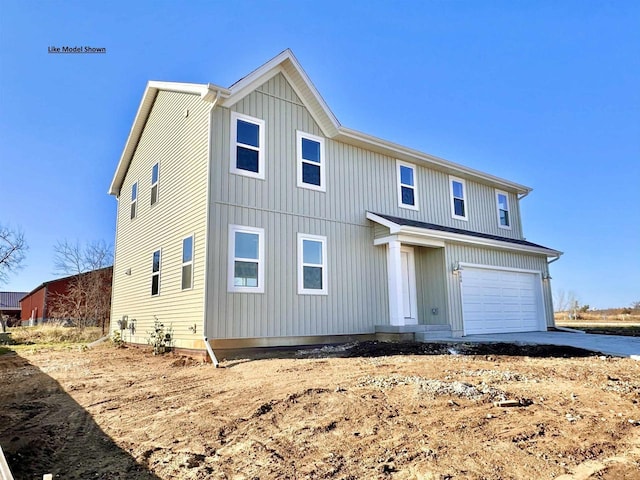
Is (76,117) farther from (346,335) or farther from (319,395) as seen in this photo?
(319,395)

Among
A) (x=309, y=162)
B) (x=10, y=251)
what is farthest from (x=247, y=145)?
(x=10, y=251)

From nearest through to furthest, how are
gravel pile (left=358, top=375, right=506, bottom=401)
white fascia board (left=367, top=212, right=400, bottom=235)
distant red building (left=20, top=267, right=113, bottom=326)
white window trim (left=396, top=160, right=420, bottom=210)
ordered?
gravel pile (left=358, top=375, right=506, bottom=401) < white fascia board (left=367, top=212, right=400, bottom=235) < white window trim (left=396, top=160, right=420, bottom=210) < distant red building (left=20, top=267, right=113, bottom=326)

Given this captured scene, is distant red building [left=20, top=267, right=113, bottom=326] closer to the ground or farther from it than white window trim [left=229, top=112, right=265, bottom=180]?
closer to the ground

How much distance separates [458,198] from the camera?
569 inches

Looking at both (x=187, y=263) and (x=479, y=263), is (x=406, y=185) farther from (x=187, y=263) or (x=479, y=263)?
(x=187, y=263)

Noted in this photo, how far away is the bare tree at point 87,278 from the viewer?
19.8 meters

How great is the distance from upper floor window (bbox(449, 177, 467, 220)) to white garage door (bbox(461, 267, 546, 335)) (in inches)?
88.7

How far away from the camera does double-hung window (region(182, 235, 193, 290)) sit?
9.40 m

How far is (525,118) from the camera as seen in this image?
69.5 feet

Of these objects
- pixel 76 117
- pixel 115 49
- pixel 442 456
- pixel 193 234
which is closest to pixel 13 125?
pixel 76 117

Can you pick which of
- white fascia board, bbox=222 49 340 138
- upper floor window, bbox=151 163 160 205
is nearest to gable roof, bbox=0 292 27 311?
upper floor window, bbox=151 163 160 205

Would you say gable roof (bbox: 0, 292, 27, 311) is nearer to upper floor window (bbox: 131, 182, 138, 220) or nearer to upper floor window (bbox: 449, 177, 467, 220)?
upper floor window (bbox: 131, 182, 138, 220)

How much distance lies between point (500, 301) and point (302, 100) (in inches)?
352

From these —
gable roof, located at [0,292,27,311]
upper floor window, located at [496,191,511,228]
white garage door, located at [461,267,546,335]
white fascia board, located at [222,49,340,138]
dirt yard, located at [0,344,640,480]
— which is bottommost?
dirt yard, located at [0,344,640,480]
